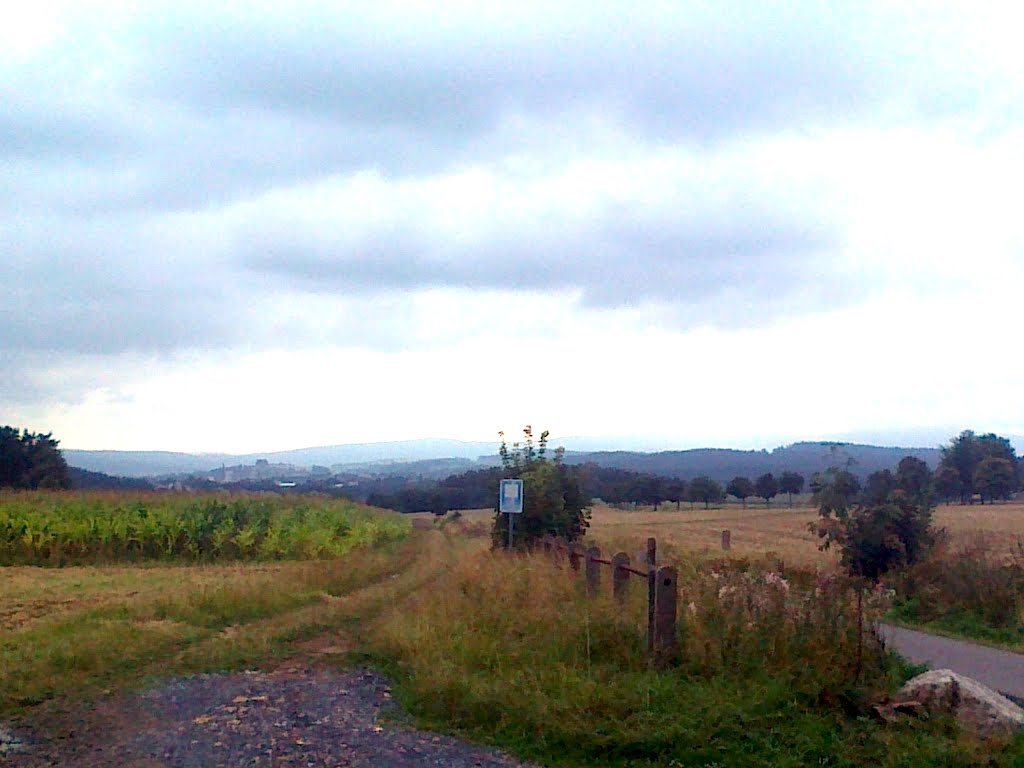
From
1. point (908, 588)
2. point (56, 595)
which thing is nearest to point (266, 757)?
point (56, 595)

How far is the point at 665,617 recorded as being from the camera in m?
8.97

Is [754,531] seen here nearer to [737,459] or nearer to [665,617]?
[665,617]

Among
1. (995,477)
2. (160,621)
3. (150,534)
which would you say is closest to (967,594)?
(160,621)

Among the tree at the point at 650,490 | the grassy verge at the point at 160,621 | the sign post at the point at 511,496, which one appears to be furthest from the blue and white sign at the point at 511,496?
the tree at the point at 650,490

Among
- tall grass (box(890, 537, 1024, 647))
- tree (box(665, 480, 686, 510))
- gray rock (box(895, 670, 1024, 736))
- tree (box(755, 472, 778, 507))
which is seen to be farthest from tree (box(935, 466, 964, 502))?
gray rock (box(895, 670, 1024, 736))

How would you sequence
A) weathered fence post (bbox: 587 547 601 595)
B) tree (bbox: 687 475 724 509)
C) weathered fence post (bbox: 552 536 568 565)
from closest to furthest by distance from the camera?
1. weathered fence post (bbox: 587 547 601 595)
2. weathered fence post (bbox: 552 536 568 565)
3. tree (bbox: 687 475 724 509)

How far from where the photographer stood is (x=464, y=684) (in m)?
8.72

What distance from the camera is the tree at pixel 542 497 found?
2078 centimetres

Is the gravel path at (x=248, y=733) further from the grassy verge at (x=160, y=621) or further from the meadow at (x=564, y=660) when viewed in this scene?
the grassy verge at (x=160, y=621)

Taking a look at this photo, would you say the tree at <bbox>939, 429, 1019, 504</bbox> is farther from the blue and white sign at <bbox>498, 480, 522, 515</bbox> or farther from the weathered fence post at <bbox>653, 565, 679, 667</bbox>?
the weathered fence post at <bbox>653, 565, 679, 667</bbox>

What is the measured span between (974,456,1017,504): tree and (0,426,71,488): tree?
54134 mm

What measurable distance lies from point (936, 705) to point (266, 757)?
16.9 feet

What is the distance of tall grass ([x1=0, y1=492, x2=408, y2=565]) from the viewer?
2691 cm

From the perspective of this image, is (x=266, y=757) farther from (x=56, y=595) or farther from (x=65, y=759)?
(x=56, y=595)
